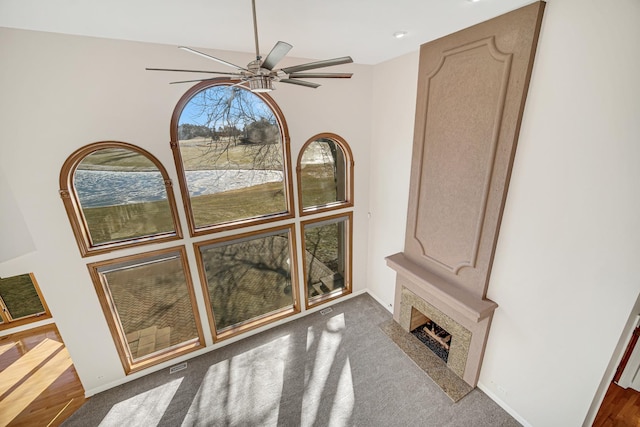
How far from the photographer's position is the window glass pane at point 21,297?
14.2 ft

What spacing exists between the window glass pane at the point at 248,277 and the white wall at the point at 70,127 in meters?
0.66

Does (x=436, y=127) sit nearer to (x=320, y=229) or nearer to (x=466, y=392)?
(x=320, y=229)

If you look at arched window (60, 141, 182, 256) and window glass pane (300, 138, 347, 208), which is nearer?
arched window (60, 141, 182, 256)

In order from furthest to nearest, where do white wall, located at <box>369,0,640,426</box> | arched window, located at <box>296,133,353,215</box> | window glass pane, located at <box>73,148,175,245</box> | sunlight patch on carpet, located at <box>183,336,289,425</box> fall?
arched window, located at <box>296,133,353,215</box> → sunlight patch on carpet, located at <box>183,336,289,425</box> → window glass pane, located at <box>73,148,175,245</box> → white wall, located at <box>369,0,640,426</box>

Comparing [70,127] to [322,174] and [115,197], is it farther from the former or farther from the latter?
[322,174]

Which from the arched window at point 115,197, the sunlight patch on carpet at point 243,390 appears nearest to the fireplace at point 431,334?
the sunlight patch on carpet at point 243,390

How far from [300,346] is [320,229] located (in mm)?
1849

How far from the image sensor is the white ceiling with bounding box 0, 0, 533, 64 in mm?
1943

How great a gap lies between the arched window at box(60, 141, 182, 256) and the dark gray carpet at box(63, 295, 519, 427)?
6.31ft

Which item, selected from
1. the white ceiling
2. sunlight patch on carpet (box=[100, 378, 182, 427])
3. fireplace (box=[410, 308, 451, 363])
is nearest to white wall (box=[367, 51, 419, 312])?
fireplace (box=[410, 308, 451, 363])

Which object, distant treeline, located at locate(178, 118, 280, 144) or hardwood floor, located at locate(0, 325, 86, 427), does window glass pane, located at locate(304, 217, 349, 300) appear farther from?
hardwood floor, located at locate(0, 325, 86, 427)

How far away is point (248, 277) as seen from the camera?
405 centimetres

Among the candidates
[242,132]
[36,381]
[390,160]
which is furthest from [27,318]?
[390,160]

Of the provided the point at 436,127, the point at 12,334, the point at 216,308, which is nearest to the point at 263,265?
the point at 216,308
